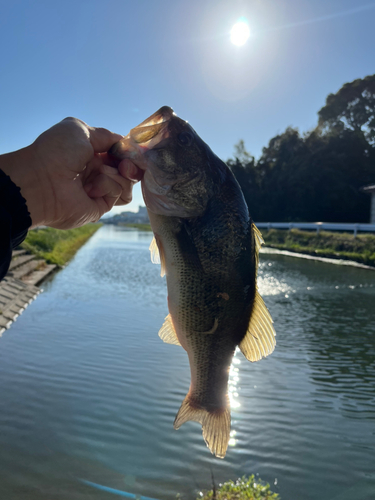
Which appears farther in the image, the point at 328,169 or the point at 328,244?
the point at 328,169

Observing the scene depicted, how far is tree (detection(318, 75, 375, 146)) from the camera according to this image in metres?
38.3

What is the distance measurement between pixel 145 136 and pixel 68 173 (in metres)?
0.47

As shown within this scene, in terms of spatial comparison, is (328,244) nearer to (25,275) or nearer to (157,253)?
(25,275)

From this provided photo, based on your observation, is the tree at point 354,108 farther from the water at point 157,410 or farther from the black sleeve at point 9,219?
the black sleeve at point 9,219

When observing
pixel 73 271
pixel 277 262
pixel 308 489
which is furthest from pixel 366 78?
pixel 308 489

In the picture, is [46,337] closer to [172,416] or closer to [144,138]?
[172,416]

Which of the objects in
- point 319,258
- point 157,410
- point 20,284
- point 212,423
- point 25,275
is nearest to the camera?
point 212,423

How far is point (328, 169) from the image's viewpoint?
1463 inches

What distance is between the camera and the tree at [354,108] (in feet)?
126

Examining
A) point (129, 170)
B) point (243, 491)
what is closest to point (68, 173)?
point (129, 170)

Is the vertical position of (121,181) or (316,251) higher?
(121,181)

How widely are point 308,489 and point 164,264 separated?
3.25 meters

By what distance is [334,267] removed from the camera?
19.7m

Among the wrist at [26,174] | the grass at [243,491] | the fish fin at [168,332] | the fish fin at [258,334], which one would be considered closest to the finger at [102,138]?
the wrist at [26,174]
